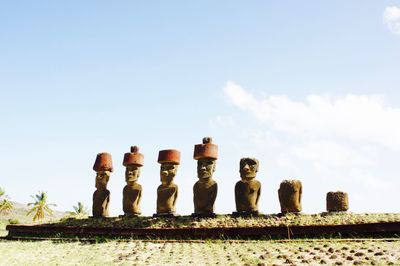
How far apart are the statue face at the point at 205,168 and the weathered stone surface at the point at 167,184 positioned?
1099mm

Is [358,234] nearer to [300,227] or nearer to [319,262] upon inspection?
[300,227]

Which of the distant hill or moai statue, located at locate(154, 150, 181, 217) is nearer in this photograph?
moai statue, located at locate(154, 150, 181, 217)

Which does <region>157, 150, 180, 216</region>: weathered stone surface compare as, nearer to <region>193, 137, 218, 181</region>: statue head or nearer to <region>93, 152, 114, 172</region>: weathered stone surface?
<region>193, 137, 218, 181</region>: statue head

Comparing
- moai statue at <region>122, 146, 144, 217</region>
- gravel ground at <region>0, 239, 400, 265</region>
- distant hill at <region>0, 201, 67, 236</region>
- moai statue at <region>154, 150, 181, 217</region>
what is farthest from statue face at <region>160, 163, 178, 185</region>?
distant hill at <region>0, 201, 67, 236</region>

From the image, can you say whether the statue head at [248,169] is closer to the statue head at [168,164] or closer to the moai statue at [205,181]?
the moai statue at [205,181]

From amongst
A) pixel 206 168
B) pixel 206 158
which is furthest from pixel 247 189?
pixel 206 158

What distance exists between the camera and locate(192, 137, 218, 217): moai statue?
43.7 ft

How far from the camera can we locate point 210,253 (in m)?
8.70

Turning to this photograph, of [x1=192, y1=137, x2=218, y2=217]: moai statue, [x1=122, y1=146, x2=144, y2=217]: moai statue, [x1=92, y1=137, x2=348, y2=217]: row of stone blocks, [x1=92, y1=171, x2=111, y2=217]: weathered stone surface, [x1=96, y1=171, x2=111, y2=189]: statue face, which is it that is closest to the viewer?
[x1=92, y1=137, x2=348, y2=217]: row of stone blocks

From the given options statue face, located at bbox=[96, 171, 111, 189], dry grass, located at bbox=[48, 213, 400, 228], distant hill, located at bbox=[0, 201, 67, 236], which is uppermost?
statue face, located at bbox=[96, 171, 111, 189]

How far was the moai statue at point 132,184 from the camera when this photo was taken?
14852 millimetres

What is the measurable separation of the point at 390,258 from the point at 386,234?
8.80 feet

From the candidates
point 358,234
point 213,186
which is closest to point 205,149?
point 213,186

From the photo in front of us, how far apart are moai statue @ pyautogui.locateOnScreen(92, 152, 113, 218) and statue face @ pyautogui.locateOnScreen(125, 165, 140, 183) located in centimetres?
105
